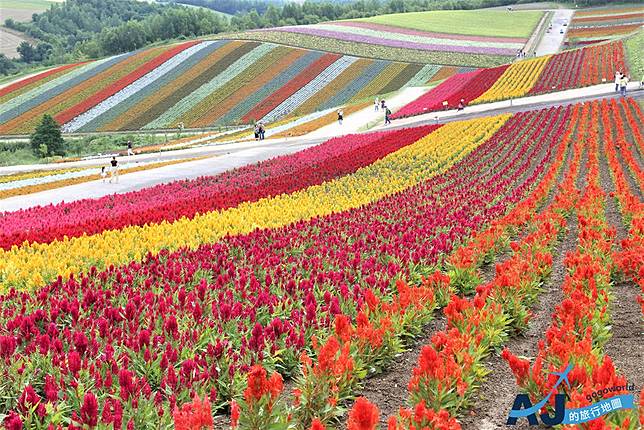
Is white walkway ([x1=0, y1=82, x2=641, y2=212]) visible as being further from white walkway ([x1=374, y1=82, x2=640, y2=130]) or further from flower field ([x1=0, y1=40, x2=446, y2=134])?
flower field ([x1=0, y1=40, x2=446, y2=134])

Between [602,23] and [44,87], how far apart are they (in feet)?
266

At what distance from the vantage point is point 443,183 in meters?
18.8

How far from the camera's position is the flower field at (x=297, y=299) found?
516cm

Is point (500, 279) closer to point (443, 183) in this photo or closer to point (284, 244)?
point (284, 244)

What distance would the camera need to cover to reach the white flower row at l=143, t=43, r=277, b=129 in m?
64.7

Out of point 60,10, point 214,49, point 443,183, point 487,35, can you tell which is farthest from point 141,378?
point 60,10

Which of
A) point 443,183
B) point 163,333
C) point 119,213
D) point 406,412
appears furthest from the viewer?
point 443,183

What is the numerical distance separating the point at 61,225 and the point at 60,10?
191455 mm

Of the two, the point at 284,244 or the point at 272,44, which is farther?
the point at 272,44

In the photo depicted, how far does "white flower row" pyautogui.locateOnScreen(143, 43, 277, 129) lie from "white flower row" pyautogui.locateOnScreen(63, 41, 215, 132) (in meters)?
7.05

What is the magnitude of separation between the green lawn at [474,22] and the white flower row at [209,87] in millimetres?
29910

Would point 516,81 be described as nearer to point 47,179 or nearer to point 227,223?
point 47,179

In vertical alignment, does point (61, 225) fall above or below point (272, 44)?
below

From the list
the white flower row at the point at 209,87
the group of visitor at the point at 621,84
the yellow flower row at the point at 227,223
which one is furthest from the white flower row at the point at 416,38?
the yellow flower row at the point at 227,223
